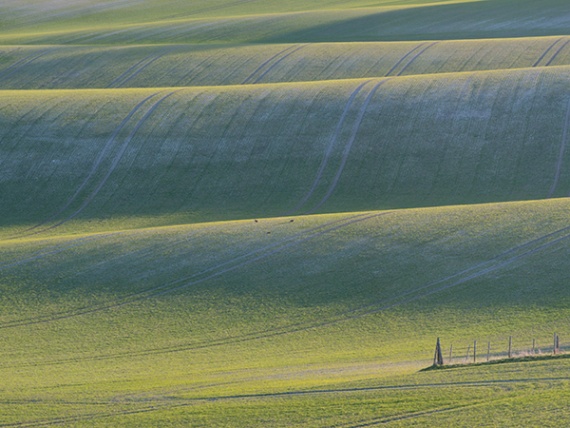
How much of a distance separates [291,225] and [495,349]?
12.1 meters

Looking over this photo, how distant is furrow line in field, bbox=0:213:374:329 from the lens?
2970 cm

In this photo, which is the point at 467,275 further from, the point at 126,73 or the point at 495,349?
the point at 126,73

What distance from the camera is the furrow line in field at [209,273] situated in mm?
29703

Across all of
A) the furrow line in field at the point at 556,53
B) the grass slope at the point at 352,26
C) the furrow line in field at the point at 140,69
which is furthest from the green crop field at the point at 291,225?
the grass slope at the point at 352,26

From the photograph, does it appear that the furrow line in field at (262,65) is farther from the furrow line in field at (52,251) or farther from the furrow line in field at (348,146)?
the furrow line in field at (52,251)

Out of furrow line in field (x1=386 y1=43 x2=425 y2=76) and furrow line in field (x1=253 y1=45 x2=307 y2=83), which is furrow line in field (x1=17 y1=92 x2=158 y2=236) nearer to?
furrow line in field (x1=253 y1=45 x2=307 y2=83)

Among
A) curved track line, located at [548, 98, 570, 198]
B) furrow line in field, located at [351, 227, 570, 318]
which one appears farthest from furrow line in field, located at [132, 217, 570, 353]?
curved track line, located at [548, 98, 570, 198]

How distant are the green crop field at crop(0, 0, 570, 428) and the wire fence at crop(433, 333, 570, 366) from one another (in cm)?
19

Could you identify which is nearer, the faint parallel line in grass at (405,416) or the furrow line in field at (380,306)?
the faint parallel line in grass at (405,416)

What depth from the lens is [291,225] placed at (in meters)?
34.9

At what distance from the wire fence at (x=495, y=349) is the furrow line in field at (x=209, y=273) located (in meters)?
9.02

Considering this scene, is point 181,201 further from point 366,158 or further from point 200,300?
point 200,300

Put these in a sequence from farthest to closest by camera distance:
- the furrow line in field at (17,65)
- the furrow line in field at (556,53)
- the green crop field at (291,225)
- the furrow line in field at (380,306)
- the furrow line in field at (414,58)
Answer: the furrow line in field at (17,65) < the furrow line in field at (414,58) < the furrow line in field at (556,53) < the furrow line in field at (380,306) < the green crop field at (291,225)

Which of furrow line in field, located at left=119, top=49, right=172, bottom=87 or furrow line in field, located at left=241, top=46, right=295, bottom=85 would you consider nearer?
furrow line in field, located at left=241, top=46, right=295, bottom=85
